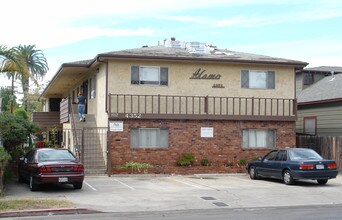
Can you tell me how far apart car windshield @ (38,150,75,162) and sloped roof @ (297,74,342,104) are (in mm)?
15999

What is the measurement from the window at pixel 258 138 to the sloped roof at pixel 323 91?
4677 millimetres

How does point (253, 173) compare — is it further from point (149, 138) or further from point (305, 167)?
point (149, 138)

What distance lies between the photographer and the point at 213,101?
25703 mm

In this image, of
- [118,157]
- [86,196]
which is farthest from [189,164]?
[86,196]

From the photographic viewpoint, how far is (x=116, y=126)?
933 inches

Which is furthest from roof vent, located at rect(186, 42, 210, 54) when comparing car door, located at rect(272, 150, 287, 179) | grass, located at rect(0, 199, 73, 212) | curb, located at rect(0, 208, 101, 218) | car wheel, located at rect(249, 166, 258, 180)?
curb, located at rect(0, 208, 101, 218)

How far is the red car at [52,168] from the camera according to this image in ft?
54.8

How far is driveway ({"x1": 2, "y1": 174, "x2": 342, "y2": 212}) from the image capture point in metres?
14.7

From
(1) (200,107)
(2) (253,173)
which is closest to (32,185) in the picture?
(2) (253,173)

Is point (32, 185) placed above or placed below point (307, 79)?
below

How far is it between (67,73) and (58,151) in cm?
1305

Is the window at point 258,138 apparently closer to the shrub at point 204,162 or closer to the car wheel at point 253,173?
the shrub at point 204,162

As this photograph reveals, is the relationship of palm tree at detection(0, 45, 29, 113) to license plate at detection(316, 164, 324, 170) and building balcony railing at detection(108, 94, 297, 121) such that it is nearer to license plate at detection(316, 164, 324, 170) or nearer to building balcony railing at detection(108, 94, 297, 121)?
A: building balcony railing at detection(108, 94, 297, 121)

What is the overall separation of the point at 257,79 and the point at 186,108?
4.39 m
